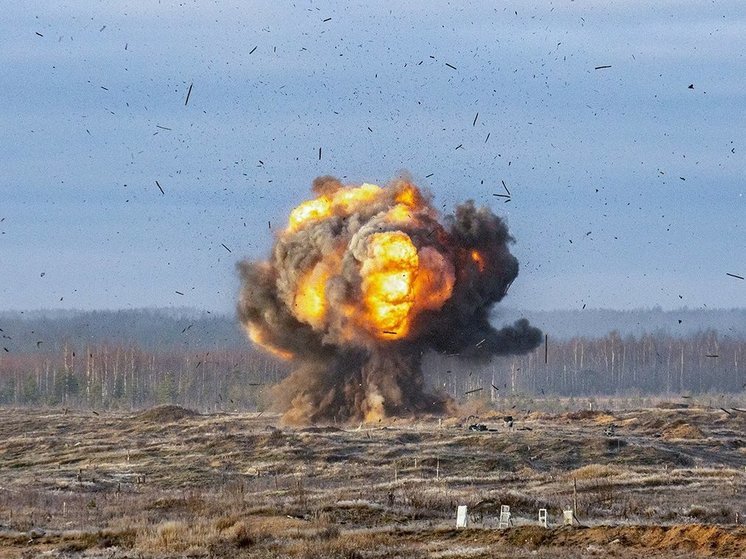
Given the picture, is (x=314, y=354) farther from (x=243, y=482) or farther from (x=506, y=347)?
(x=243, y=482)

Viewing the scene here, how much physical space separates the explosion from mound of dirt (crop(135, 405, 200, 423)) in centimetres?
971

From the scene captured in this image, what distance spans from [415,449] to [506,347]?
3561 cm

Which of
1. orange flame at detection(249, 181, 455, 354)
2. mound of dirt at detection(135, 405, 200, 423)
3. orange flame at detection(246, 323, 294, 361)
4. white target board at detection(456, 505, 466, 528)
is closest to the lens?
white target board at detection(456, 505, 466, 528)

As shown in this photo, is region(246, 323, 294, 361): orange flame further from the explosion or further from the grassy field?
the grassy field

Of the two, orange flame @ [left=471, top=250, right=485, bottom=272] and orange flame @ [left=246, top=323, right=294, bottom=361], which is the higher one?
orange flame @ [left=471, top=250, right=485, bottom=272]

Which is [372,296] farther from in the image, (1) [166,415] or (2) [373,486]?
(2) [373,486]

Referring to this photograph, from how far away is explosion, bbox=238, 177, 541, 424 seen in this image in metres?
111

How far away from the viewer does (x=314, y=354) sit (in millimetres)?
119750

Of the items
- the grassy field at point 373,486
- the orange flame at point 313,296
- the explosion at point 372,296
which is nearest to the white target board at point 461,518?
the grassy field at point 373,486

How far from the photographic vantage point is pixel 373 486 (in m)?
68.9

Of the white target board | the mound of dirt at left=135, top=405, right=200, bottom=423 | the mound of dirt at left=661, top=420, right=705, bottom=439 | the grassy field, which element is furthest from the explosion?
the white target board

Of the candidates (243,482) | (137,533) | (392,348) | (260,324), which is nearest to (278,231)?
(260,324)

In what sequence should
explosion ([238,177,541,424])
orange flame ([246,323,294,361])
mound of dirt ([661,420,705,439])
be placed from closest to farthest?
mound of dirt ([661,420,705,439]), explosion ([238,177,541,424]), orange flame ([246,323,294,361])

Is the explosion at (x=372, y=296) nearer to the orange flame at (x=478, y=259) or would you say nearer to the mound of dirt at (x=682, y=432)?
the orange flame at (x=478, y=259)
